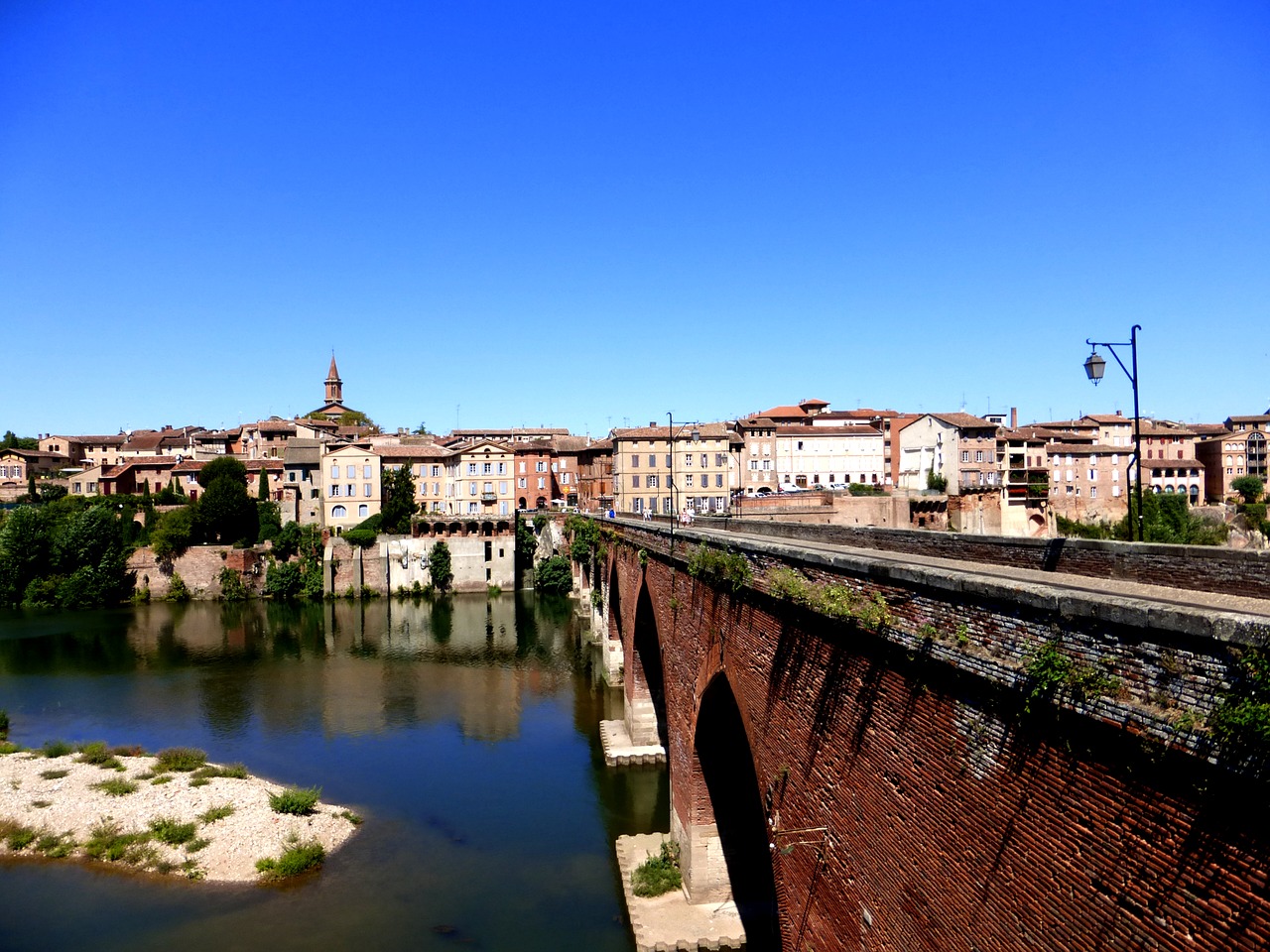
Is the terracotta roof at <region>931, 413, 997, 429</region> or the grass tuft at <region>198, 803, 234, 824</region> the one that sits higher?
the terracotta roof at <region>931, 413, 997, 429</region>

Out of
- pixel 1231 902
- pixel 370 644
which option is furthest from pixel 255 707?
pixel 1231 902

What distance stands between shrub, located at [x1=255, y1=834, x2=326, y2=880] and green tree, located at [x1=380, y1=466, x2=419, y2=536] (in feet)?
Answer: 150

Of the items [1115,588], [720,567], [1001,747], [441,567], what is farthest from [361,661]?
[1001,747]

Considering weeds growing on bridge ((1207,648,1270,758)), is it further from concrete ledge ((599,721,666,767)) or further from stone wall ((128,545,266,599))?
stone wall ((128,545,266,599))

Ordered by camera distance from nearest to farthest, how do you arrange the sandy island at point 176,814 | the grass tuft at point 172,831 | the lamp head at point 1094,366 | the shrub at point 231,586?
the lamp head at point 1094,366 → the sandy island at point 176,814 → the grass tuft at point 172,831 → the shrub at point 231,586

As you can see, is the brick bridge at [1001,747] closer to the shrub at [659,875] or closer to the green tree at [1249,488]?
the shrub at [659,875]

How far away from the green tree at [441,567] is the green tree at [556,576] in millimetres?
7168

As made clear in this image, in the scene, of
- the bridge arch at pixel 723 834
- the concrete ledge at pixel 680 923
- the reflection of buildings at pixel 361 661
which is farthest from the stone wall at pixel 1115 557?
the reflection of buildings at pixel 361 661

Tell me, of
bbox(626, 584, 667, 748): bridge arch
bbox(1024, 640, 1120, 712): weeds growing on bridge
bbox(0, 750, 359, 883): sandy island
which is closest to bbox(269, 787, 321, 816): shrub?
bbox(0, 750, 359, 883): sandy island

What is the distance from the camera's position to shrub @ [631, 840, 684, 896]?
16.8 m

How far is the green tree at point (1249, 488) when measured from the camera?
69.2 meters

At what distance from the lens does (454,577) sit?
6259cm

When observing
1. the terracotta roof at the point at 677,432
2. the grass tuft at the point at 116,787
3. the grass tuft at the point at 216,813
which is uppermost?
the terracotta roof at the point at 677,432

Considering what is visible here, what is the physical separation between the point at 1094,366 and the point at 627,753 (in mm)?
19171
